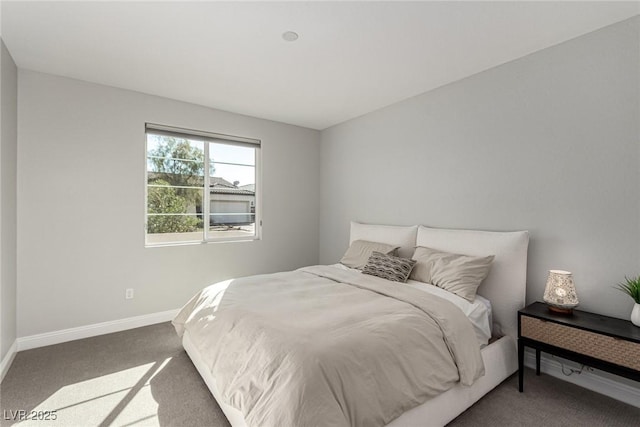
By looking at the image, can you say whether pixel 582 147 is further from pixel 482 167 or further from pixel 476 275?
pixel 476 275

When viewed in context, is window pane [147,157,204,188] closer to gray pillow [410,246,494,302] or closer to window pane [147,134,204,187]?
window pane [147,134,204,187]

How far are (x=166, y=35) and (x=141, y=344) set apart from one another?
9.03ft

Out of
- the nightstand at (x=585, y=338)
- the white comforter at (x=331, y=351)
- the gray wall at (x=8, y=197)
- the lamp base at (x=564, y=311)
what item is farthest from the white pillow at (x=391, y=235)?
the gray wall at (x=8, y=197)

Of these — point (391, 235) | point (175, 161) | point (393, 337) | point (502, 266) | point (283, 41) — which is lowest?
point (393, 337)

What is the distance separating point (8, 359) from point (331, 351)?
2878 millimetres

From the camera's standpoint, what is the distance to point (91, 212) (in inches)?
123

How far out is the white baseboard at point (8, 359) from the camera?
7.64ft

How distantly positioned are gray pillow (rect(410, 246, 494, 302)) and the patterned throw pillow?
0.11 m

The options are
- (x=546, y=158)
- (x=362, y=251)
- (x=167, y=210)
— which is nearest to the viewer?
(x=546, y=158)

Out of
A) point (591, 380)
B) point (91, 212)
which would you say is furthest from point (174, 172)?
point (591, 380)

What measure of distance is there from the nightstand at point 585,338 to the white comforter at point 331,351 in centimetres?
48

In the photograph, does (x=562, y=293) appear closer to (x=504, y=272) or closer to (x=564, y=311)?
(x=564, y=311)

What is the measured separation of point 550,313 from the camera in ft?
7.14

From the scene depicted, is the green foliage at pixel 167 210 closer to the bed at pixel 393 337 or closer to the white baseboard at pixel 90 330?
the white baseboard at pixel 90 330
